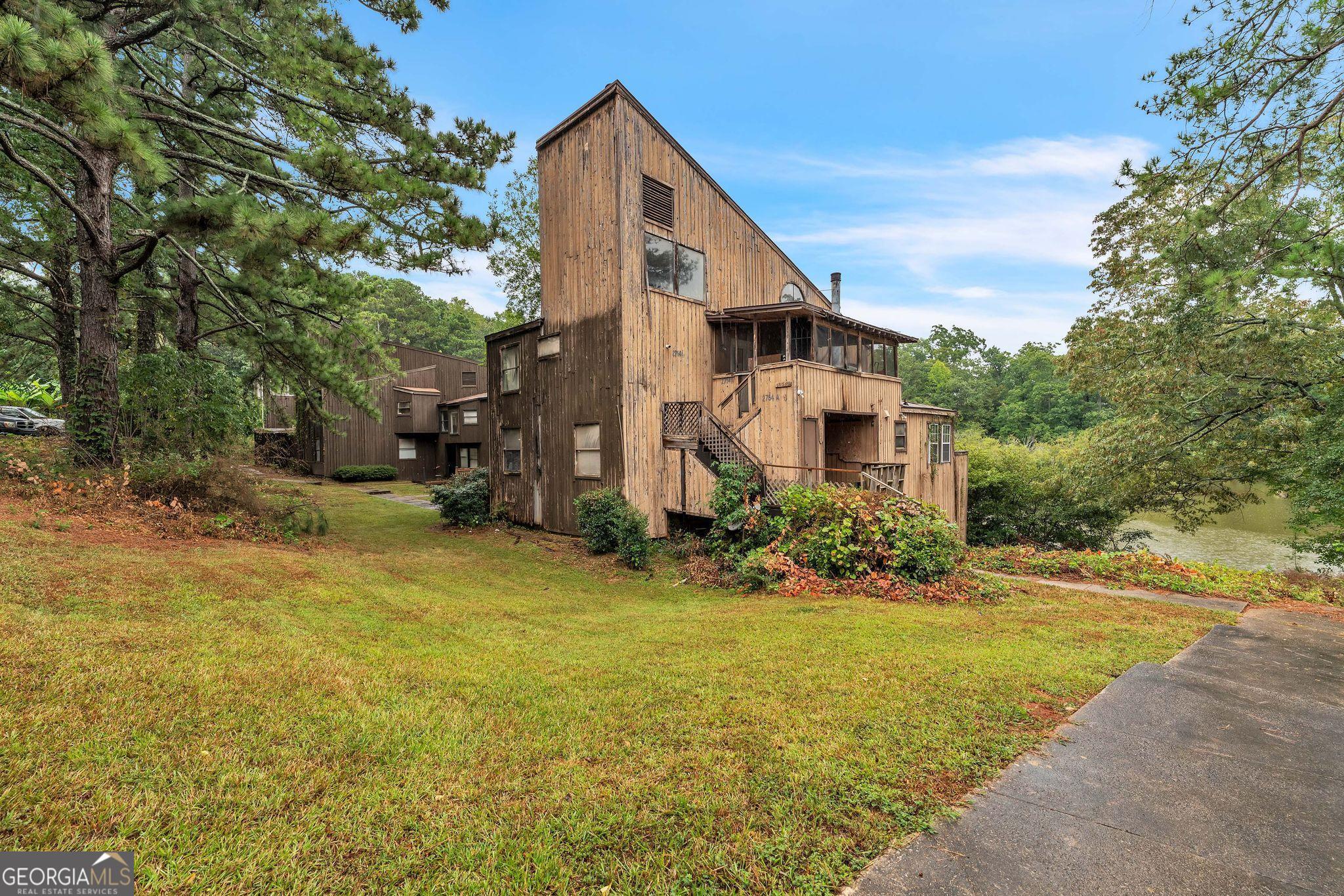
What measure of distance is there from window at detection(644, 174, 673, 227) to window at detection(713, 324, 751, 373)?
3089 mm

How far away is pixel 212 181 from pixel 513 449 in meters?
9.88

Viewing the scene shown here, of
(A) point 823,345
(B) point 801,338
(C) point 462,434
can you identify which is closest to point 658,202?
(B) point 801,338

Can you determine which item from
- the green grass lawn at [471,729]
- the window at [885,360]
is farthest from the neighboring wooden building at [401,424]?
the green grass lawn at [471,729]

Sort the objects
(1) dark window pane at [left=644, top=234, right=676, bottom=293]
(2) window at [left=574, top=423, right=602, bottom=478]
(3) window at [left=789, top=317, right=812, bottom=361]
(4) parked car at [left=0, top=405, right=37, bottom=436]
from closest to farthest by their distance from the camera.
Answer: (1) dark window pane at [left=644, top=234, right=676, bottom=293], (2) window at [left=574, top=423, right=602, bottom=478], (3) window at [left=789, top=317, right=812, bottom=361], (4) parked car at [left=0, top=405, right=37, bottom=436]

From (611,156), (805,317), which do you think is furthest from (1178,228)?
(611,156)

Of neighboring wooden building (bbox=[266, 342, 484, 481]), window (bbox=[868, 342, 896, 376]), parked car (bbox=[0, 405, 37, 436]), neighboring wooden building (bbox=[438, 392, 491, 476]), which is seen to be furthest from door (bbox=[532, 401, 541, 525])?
parked car (bbox=[0, 405, 37, 436])

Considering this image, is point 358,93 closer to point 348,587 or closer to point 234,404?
point 234,404

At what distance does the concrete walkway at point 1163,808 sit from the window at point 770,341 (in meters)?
10.7

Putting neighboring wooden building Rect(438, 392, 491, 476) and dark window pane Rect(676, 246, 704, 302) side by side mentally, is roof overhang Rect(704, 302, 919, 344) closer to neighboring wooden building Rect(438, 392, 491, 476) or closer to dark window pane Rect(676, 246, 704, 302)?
dark window pane Rect(676, 246, 704, 302)

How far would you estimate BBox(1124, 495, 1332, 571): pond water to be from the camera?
1889cm

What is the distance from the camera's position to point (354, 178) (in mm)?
7934

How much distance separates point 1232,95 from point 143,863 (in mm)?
9619

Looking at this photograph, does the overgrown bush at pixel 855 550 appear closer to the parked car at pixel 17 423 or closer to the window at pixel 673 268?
the window at pixel 673 268

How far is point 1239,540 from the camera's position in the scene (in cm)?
2319
